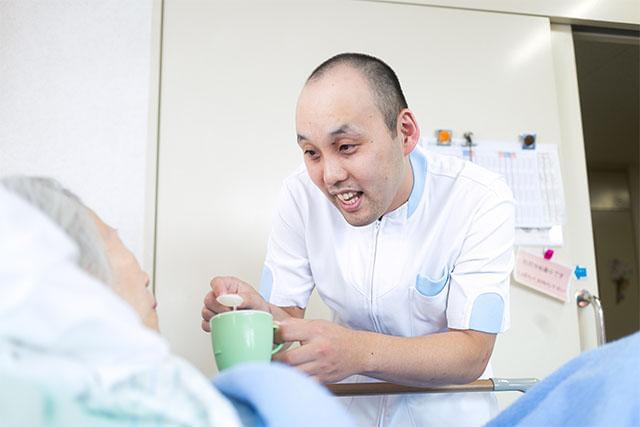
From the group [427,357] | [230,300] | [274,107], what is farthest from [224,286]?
[274,107]

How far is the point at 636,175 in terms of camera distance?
199 inches

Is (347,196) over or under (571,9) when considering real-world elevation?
under

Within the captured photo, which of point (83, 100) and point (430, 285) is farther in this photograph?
point (83, 100)

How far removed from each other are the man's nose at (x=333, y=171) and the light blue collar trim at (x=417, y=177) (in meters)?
0.25

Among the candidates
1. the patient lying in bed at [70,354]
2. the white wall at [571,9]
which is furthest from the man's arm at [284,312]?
the white wall at [571,9]

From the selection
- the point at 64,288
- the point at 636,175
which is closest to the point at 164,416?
the point at 64,288

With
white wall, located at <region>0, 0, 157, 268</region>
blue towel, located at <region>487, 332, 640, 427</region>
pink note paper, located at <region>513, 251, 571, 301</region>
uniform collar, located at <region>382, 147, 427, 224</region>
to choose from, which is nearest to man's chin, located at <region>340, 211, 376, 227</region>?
uniform collar, located at <region>382, 147, 427, 224</region>

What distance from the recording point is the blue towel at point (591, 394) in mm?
674

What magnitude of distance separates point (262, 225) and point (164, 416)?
1532 millimetres

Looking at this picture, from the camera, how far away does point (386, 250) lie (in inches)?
56.7

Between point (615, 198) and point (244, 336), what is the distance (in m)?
4.65

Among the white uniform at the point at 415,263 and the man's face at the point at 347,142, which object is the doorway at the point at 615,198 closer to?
the white uniform at the point at 415,263

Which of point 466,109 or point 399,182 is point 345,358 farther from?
point 466,109

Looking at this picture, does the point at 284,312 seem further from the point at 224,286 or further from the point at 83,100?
the point at 83,100
